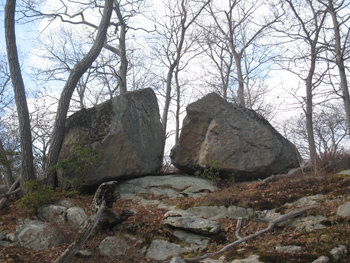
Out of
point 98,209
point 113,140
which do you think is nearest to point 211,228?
point 98,209

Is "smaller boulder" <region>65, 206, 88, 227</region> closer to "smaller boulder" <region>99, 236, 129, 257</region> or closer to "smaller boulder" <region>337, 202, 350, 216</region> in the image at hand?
"smaller boulder" <region>99, 236, 129, 257</region>

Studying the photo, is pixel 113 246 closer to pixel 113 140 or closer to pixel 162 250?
pixel 162 250

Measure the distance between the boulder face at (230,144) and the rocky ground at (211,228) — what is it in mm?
1843

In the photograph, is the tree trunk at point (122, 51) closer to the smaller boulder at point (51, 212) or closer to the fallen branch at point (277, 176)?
the smaller boulder at point (51, 212)

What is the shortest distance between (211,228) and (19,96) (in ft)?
22.8

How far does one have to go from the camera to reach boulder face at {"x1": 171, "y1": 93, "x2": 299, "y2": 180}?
9672 mm

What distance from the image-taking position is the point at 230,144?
→ 983 centimetres

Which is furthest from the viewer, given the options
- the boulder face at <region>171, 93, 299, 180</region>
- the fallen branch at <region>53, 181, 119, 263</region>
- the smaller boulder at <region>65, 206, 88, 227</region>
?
the boulder face at <region>171, 93, 299, 180</region>

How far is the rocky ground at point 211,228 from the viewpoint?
4.30m

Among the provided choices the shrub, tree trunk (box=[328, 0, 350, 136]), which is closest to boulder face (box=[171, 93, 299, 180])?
tree trunk (box=[328, 0, 350, 136])

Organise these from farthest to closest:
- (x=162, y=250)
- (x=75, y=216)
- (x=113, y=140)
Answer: (x=113, y=140), (x=75, y=216), (x=162, y=250)

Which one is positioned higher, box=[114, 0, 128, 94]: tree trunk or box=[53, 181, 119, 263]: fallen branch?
box=[114, 0, 128, 94]: tree trunk

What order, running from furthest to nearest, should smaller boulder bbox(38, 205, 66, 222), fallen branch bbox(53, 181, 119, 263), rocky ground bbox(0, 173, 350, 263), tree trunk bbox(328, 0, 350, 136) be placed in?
1. tree trunk bbox(328, 0, 350, 136)
2. smaller boulder bbox(38, 205, 66, 222)
3. fallen branch bbox(53, 181, 119, 263)
4. rocky ground bbox(0, 173, 350, 263)

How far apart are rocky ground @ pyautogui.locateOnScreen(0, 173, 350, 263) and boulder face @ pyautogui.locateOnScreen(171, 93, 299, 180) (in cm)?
184
